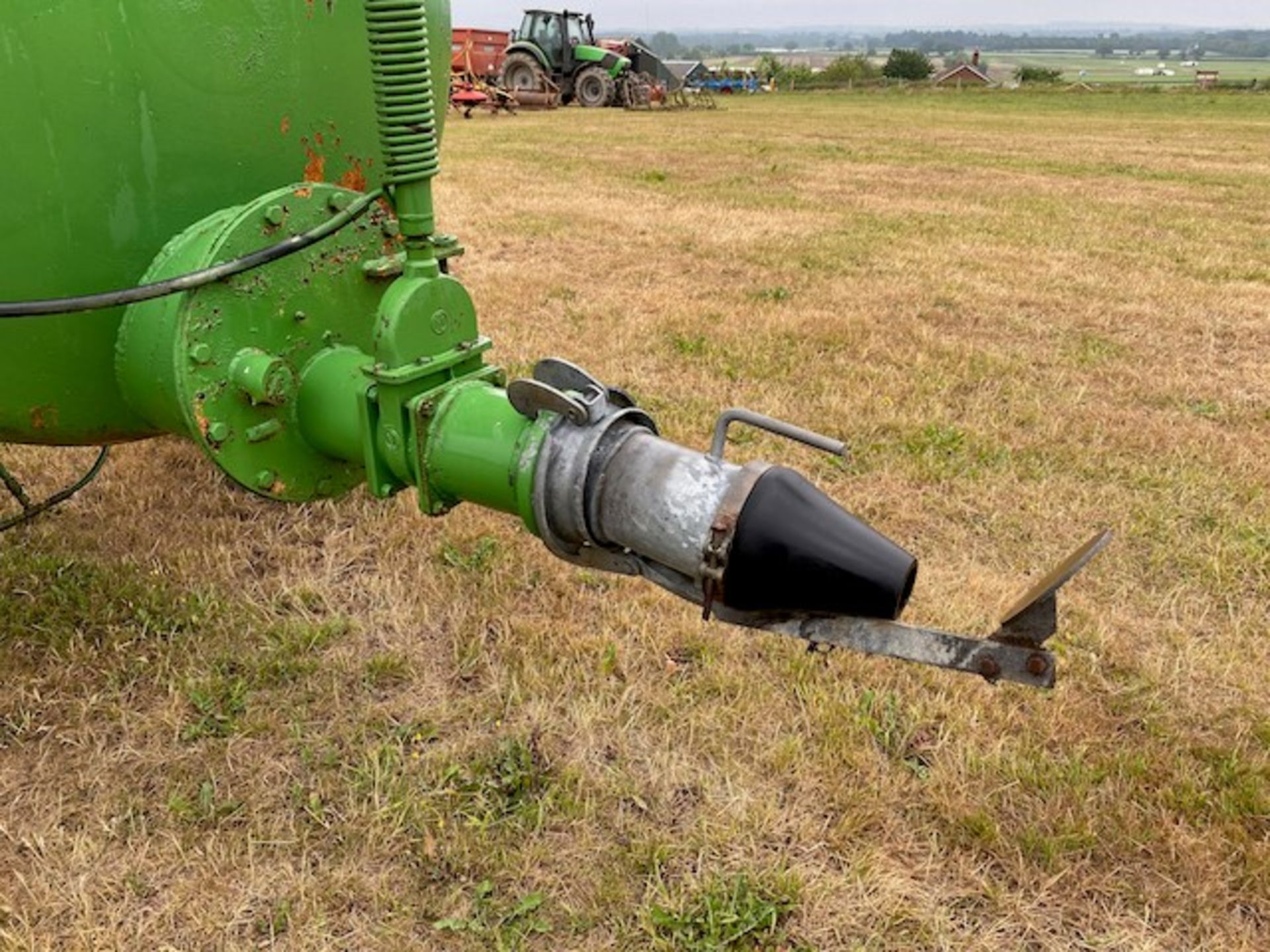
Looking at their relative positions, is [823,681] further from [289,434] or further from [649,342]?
[649,342]

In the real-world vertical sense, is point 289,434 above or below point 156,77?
below

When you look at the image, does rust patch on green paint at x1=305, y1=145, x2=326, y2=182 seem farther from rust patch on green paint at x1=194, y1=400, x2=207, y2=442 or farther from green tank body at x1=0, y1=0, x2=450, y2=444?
rust patch on green paint at x1=194, y1=400, x2=207, y2=442

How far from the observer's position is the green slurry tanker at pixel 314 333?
136 centimetres

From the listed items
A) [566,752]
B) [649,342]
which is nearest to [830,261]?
[649,342]

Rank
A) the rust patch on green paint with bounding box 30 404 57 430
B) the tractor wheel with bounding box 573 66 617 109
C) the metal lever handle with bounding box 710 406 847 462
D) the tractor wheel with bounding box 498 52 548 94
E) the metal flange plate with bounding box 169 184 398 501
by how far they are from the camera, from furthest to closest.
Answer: the tractor wheel with bounding box 573 66 617 109 → the tractor wheel with bounding box 498 52 548 94 → the rust patch on green paint with bounding box 30 404 57 430 → the metal flange plate with bounding box 169 184 398 501 → the metal lever handle with bounding box 710 406 847 462

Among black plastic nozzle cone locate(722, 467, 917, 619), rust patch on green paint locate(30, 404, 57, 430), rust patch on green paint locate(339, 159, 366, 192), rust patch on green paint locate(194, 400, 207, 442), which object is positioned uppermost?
rust patch on green paint locate(339, 159, 366, 192)

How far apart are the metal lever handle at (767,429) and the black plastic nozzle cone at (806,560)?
90mm

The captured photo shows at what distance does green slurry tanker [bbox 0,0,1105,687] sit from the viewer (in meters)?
1.36

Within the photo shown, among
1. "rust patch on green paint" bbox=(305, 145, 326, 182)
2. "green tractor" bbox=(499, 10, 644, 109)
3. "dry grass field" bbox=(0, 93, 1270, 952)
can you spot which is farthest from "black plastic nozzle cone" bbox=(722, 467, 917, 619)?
"green tractor" bbox=(499, 10, 644, 109)

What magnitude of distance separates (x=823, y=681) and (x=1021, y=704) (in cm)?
47

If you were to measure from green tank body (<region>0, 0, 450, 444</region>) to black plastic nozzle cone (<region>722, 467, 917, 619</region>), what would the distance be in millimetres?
1122

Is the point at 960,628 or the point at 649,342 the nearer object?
the point at 960,628

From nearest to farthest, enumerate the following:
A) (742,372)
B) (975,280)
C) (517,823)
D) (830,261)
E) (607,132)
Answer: (517,823) → (742,372) → (975,280) → (830,261) → (607,132)

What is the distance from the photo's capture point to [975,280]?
6.59m
